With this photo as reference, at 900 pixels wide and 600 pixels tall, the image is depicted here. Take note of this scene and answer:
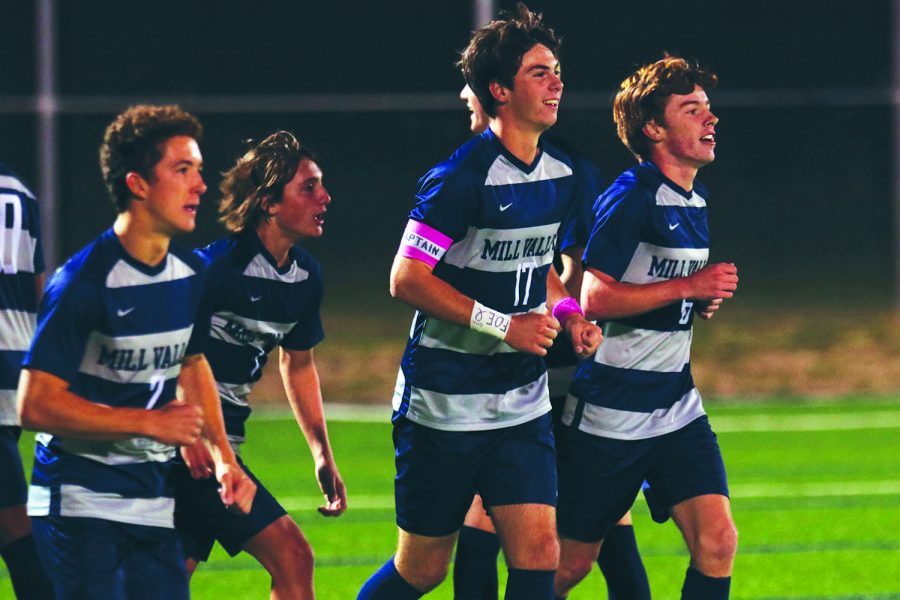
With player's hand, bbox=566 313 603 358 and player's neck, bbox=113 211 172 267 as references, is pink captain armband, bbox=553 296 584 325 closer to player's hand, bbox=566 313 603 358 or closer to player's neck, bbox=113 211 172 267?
player's hand, bbox=566 313 603 358

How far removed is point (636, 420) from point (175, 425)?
195 cm

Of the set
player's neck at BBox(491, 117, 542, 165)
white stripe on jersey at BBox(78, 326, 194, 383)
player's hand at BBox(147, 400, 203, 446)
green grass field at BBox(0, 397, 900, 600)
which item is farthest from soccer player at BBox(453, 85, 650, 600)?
player's hand at BBox(147, 400, 203, 446)

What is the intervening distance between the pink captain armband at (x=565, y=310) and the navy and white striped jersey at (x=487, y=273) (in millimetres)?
69

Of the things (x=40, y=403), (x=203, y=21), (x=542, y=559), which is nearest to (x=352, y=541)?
(x=542, y=559)

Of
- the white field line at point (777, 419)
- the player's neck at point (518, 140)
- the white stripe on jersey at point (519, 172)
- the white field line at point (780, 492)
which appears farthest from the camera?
the white field line at point (777, 419)

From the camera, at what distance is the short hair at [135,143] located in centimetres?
489

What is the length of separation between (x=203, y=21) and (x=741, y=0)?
8512 mm

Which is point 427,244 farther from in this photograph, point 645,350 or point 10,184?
point 10,184

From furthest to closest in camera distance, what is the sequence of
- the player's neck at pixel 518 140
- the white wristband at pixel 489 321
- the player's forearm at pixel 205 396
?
the player's neck at pixel 518 140 → the white wristband at pixel 489 321 → the player's forearm at pixel 205 396

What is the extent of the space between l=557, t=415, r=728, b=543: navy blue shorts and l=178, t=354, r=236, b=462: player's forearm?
151cm

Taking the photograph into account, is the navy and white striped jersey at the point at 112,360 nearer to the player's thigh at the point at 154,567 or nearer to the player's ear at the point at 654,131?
the player's thigh at the point at 154,567

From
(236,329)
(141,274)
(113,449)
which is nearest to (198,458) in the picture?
(113,449)

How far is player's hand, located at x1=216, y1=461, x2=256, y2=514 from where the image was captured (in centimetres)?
496

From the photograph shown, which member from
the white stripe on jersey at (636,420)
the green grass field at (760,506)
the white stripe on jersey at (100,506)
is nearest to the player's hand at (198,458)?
the white stripe on jersey at (100,506)
